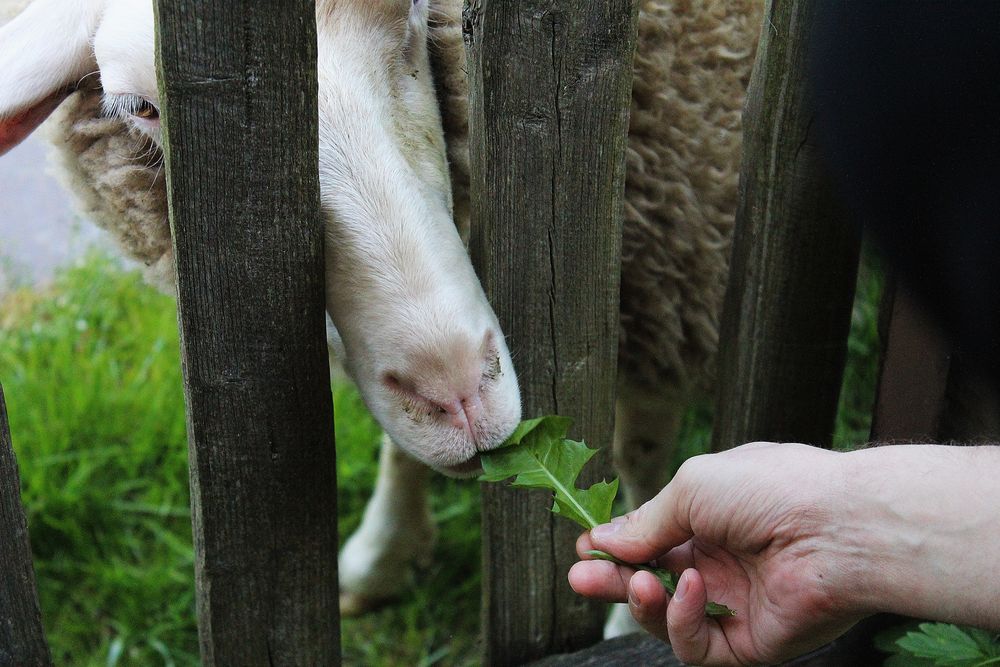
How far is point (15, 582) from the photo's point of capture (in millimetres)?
1350

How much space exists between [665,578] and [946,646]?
0.43 metres

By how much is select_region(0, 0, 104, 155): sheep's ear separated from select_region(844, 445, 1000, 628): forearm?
1.30 meters

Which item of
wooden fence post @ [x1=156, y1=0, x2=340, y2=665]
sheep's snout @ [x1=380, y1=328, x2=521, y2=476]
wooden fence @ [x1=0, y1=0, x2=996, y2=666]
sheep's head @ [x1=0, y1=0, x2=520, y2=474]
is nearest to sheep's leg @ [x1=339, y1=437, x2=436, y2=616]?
wooden fence @ [x1=0, y1=0, x2=996, y2=666]

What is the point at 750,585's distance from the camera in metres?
1.28

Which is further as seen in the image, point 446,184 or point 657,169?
point 657,169

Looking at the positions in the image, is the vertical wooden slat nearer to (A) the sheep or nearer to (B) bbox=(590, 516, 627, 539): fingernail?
(A) the sheep

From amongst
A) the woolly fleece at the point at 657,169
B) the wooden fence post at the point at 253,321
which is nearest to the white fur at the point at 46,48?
the woolly fleece at the point at 657,169

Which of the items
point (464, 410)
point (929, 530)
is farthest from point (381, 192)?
point (929, 530)

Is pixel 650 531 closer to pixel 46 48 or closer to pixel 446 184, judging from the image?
pixel 446 184

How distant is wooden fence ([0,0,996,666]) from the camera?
1.22 meters

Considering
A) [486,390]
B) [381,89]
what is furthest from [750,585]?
[381,89]

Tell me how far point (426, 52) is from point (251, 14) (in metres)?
0.52

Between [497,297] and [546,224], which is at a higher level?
[546,224]

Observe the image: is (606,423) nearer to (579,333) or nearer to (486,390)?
(579,333)
